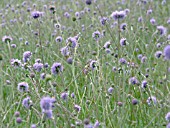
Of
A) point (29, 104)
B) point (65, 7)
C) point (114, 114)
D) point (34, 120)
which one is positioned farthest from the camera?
→ point (65, 7)

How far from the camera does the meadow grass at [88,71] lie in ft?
5.86

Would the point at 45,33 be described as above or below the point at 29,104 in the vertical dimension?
above

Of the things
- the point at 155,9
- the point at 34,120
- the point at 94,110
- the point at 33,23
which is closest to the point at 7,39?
the point at 34,120

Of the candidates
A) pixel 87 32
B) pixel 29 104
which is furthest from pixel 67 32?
pixel 29 104

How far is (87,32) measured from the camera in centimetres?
376

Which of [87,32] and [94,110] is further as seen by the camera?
[87,32]

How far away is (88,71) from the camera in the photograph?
82.3 inches

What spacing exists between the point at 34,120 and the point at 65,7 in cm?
309

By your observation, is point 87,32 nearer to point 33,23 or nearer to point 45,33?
point 45,33

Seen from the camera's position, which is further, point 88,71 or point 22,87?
point 88,71

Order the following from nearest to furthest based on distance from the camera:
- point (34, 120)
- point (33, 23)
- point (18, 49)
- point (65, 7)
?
point (34, 120) < point (18, 49) < point (33, 23) < point (65, 7)

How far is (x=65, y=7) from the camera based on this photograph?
16.5 ft

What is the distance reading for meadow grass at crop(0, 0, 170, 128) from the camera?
1.79 meters

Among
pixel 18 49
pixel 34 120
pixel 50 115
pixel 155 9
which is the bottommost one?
pixel 34 120
